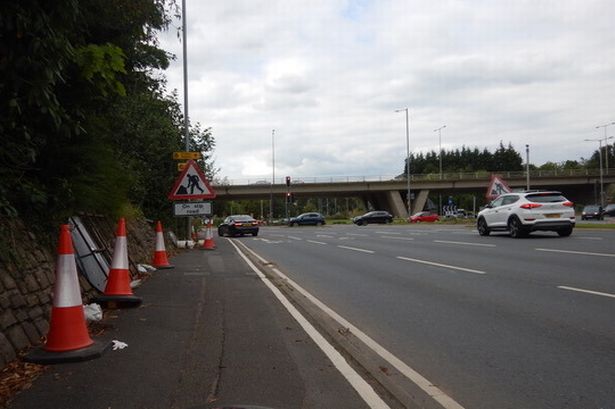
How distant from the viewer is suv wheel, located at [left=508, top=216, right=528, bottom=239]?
20.7 meters

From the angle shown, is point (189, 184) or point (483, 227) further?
point (483, 227)

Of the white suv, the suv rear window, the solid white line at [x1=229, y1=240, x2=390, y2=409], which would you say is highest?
the suv rear window

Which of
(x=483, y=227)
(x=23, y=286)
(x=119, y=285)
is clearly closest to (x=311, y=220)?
(x=483, y=227)

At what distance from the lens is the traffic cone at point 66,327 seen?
4.96m

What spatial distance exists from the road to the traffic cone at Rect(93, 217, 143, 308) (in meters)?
2.92

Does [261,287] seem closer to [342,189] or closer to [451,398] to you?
[451,398]

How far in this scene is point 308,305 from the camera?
838 cm

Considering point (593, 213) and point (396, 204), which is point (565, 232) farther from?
point (396, 204)

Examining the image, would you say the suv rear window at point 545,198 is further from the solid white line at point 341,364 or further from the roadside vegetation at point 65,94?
the solid white line at point 341,364

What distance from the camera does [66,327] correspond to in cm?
512

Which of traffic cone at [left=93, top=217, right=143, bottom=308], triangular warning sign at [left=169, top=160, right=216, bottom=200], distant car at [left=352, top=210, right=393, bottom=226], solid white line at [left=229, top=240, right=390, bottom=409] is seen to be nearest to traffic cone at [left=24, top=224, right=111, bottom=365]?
traffic cone at [left=93, top=217, right=143, bottom=308]

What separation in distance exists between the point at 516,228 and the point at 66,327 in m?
18.6

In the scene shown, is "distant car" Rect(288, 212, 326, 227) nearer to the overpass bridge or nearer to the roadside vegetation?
the overpass bridge

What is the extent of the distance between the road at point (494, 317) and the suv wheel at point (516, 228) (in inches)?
226
